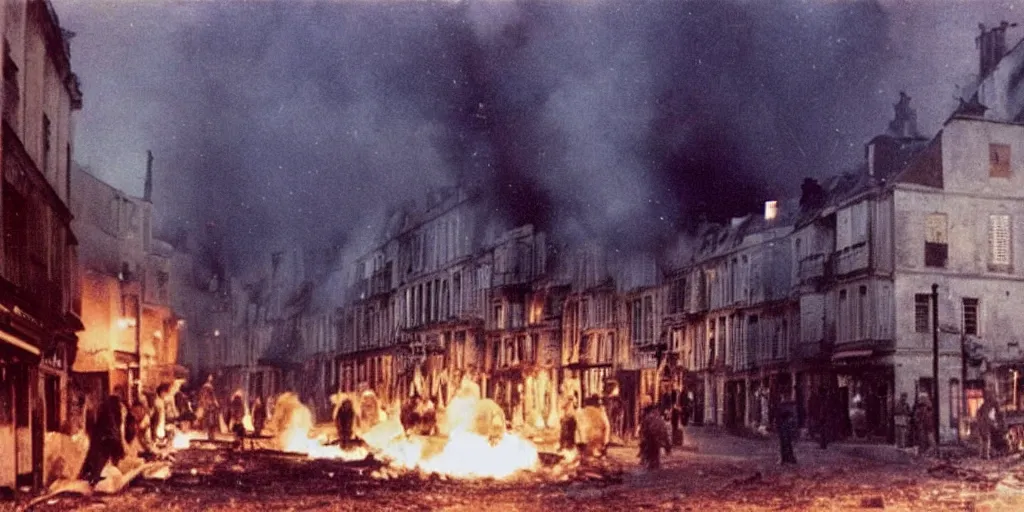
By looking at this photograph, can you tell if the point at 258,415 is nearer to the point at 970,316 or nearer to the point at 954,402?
the point at 954,402

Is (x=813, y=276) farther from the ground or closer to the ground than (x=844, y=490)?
farther from the ground

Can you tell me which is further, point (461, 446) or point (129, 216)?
point (461, 446)

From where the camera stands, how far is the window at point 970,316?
9.70m

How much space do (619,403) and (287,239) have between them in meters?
3.12

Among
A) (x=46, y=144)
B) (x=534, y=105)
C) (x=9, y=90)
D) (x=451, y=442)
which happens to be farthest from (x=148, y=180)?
(x=451, y=442)

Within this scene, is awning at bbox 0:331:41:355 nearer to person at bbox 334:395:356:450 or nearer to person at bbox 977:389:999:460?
person at bbox 334:395:356:450

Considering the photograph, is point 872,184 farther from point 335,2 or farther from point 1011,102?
point 335,2

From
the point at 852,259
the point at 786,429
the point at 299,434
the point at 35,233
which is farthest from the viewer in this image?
the point at 299,434

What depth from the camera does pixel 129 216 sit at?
30.5 ft

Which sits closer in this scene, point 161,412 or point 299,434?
point 161,412

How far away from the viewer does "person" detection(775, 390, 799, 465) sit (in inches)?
378

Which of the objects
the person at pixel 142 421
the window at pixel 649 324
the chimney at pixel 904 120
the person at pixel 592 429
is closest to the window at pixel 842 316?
the chimney at pixel 904 120

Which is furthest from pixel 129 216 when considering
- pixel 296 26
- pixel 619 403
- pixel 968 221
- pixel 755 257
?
pixel 968 221

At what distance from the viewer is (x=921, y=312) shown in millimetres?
9664
